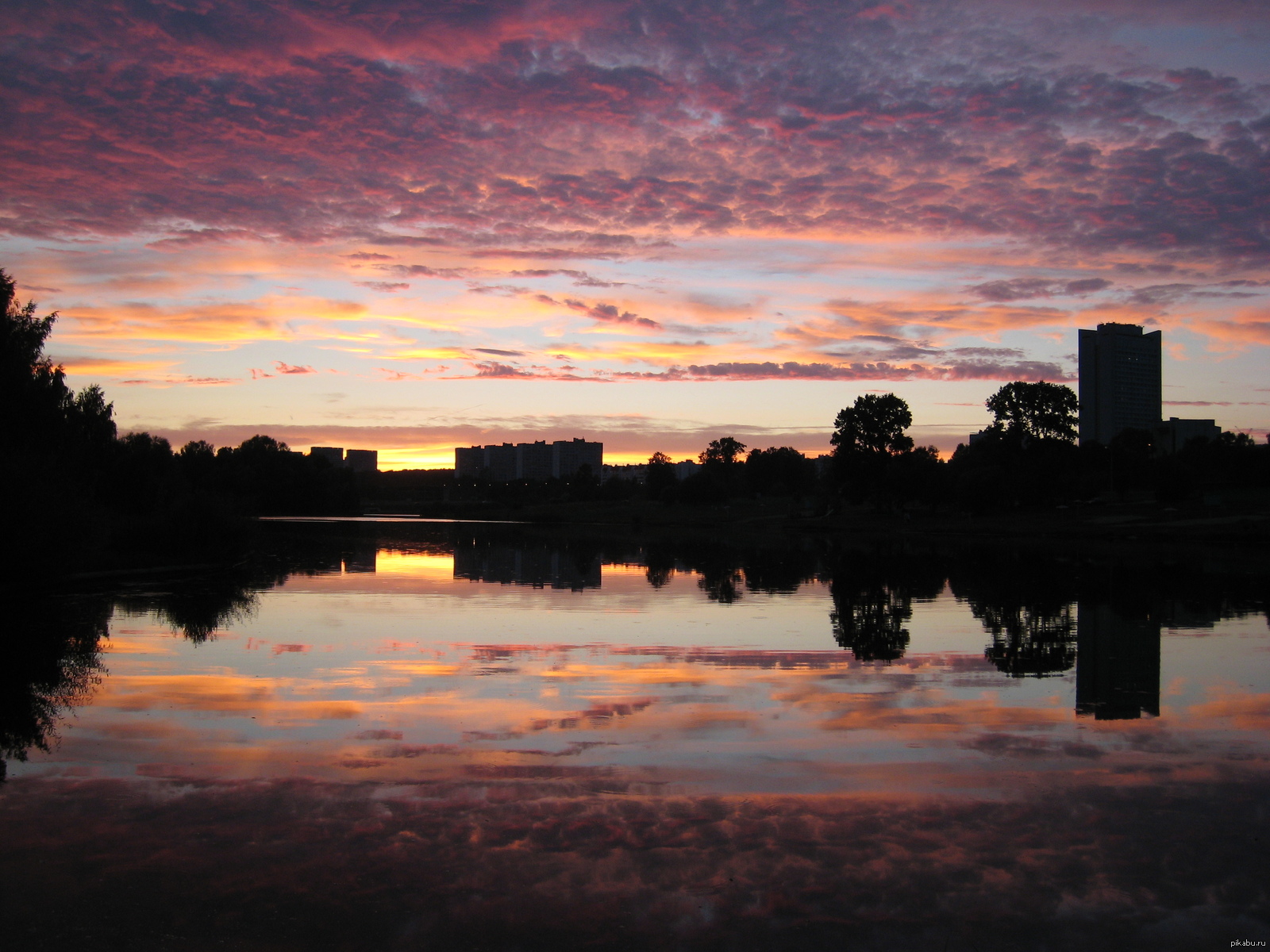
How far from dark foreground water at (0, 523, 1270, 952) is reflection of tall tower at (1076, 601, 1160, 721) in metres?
0.09

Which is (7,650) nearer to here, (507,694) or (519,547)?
(507,694)

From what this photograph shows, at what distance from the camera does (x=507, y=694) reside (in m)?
12.4

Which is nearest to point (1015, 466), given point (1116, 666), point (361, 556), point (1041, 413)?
point (1041, 413)

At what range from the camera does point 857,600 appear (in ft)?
83.9

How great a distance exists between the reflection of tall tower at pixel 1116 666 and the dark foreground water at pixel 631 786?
94 millimetres

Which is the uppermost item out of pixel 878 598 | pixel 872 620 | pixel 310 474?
pixel 310 474

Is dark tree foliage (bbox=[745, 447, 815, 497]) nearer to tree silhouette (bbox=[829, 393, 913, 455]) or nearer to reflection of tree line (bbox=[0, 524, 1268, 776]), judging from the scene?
tree silhouette (bbox=[829, 393, 913, 455])

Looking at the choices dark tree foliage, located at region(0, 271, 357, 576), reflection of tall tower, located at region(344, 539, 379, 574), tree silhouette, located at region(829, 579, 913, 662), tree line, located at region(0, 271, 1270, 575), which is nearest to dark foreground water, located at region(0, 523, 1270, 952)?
tree silhouette, located at region(829, 579, 913, 662)

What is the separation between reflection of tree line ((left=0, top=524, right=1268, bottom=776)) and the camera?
43.9 feet

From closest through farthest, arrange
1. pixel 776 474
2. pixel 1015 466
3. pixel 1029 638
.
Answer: pixel 1029 638, pixel 1015 466, pixel 776 474

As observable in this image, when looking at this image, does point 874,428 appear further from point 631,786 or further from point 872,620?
point 631,786

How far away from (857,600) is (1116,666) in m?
10.7

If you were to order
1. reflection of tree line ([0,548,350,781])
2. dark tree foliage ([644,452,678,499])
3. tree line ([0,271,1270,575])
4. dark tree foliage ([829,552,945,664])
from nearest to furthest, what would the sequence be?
reflection of tree line ([0,548,350,781]) → dark tree foliage ([829,552,945,664]) → tree line ([0,271,1270,575]) → dark tree foliage ([644,452,678,499])

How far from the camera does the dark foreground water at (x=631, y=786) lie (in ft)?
19.0
